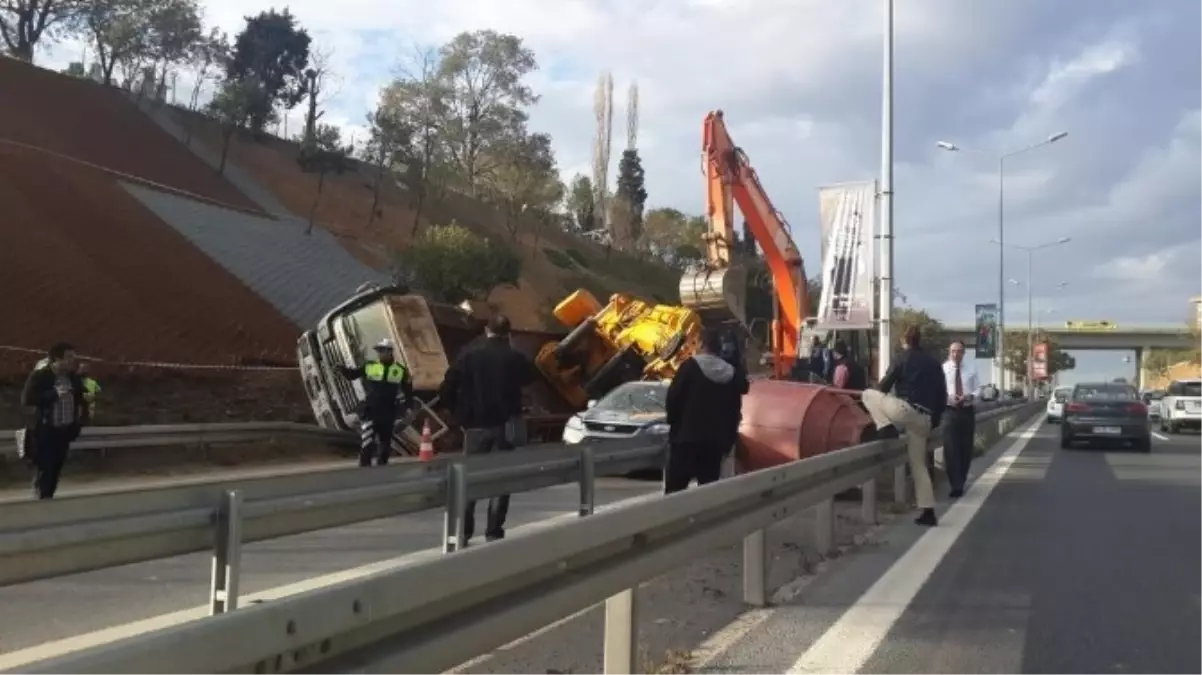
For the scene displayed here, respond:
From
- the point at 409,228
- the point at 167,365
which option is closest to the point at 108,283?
the point at 167,365

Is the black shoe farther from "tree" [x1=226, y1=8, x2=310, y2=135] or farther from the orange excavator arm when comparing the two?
"tree" [x1=226, y1=8, x2=310, y2=135]

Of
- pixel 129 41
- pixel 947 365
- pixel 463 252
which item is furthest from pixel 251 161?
pixel 947 365

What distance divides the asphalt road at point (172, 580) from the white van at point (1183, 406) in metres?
32.4

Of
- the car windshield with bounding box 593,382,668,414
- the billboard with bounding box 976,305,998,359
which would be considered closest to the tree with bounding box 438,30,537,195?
the billboard with bounding box 976,305,998,359

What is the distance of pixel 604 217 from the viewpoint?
7956cm

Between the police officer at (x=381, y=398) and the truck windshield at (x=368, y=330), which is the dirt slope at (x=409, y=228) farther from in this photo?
the police officer at (x=381, y=398)

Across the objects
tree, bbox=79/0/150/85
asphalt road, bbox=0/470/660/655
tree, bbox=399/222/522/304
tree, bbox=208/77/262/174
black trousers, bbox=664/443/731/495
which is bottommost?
asphalt road, bbox=0/470/660/655

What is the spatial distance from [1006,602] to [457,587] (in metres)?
5.01

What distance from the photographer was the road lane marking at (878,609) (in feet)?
20.0

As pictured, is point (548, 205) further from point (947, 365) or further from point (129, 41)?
point (947, 365)

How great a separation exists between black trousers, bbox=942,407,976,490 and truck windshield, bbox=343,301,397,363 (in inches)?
358

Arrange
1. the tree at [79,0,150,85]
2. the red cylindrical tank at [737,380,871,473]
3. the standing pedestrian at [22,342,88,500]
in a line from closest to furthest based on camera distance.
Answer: the standing pedestrian at [22,342,88,500] → the red cylindrical tank at [737,380,871,473] → the tree at [79,0,150,85]

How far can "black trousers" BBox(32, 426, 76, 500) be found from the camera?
11.1 m

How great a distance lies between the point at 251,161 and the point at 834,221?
45.9 metres
